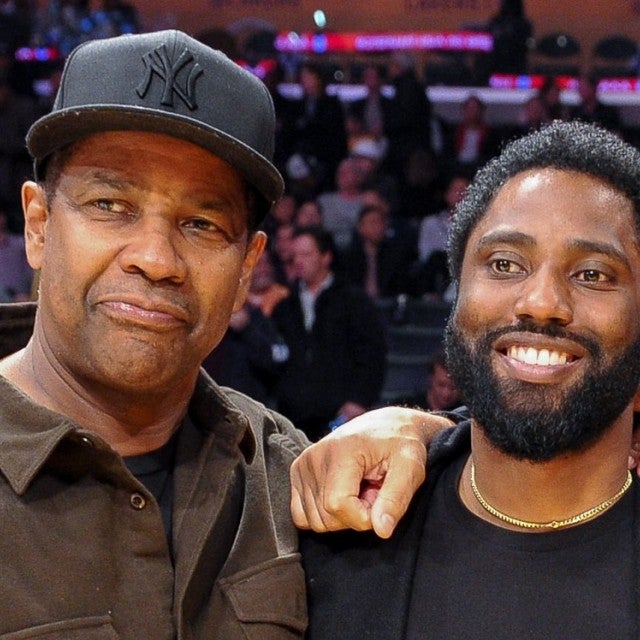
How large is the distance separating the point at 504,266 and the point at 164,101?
74 cm

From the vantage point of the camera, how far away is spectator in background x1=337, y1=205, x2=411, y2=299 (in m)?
8.17

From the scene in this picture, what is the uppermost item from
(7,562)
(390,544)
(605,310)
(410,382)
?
(605,310)

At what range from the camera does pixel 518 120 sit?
1118cm

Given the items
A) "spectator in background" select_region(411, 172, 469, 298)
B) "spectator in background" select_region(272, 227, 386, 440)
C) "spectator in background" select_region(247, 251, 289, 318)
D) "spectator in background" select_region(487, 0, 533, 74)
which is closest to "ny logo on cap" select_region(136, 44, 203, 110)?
"spectator in background" select_region(272, 227, 386, 440)

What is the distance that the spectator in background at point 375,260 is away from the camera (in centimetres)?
817

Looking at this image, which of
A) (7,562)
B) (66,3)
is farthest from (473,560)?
(66,3)

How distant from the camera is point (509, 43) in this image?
39.1ft

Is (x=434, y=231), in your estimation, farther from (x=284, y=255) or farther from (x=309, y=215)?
(x=284, y=255)

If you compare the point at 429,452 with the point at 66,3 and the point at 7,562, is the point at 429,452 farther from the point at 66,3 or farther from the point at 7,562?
the point at 66,3

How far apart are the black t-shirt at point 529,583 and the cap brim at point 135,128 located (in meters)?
0.85

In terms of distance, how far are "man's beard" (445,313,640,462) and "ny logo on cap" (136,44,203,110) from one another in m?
0.75

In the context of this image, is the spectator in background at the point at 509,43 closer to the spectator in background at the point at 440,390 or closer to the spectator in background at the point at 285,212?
the spectator in background at the point at 285,212

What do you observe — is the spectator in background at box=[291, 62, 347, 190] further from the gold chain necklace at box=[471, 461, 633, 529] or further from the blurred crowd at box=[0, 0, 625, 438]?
the gold chain necklace at box=[471, 461, 633, 529]

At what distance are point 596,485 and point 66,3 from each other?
11.2m
